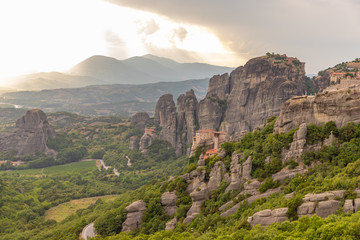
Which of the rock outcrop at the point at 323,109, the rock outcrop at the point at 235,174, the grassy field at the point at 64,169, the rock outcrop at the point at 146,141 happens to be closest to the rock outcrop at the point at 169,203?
the rock outcrop at the point at 235,174

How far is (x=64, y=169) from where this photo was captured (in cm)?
11962

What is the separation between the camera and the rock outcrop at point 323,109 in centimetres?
3672

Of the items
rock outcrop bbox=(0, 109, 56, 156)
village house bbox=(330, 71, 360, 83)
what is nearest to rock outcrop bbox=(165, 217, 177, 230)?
village house bbox=(330, 71, 360, 83)

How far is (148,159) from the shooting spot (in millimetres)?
118250

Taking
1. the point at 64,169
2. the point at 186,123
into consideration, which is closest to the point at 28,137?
the point at 64,169

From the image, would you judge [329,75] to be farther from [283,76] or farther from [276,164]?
[276,164]

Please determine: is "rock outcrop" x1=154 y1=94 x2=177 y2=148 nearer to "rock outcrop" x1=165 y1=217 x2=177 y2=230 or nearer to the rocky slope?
the rocky slope

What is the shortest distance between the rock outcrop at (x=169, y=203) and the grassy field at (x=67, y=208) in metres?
35.6

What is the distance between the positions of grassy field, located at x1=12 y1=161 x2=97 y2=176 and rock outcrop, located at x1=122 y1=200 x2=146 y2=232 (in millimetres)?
72362

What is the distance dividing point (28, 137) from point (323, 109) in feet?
405

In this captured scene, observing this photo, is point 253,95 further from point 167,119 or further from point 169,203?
point 169,203

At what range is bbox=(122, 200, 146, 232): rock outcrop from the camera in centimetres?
4566

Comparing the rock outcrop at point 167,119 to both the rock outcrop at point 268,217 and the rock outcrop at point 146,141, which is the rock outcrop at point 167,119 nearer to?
the rock outcrop at point 146,141

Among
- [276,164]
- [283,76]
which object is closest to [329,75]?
[283,76]
